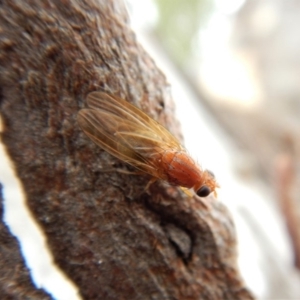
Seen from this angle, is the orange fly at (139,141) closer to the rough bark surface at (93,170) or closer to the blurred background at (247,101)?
the rough bark surface at (93,170)

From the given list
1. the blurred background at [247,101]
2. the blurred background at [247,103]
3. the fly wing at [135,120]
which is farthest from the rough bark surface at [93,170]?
the blurred background at [247,101]

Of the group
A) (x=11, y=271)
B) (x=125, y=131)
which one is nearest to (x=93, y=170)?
(x=125, y=131)

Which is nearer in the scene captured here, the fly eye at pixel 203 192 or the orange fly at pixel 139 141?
the orange fly at pixel 139 141

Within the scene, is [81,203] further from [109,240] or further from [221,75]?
[221,75]

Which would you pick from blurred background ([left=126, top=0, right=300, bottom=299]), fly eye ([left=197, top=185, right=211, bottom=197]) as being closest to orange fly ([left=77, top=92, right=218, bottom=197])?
fly eye ([left=197, top=185, right=211, bottom=197])

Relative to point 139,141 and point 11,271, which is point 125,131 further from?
point 11,271

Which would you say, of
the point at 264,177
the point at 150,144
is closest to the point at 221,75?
the point at 264,177
